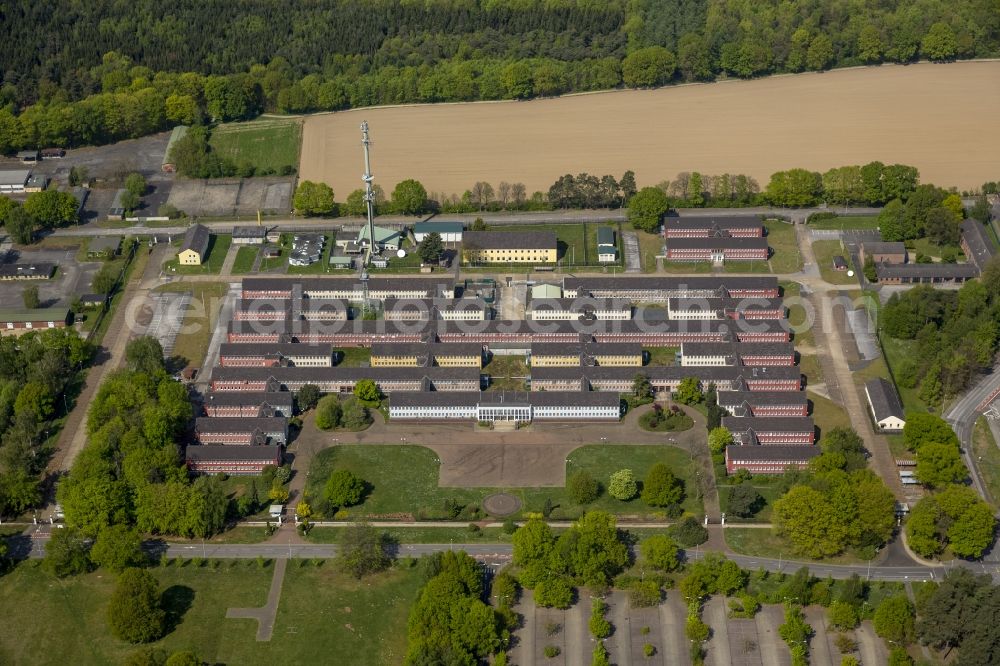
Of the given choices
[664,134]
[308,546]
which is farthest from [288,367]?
[664,134]

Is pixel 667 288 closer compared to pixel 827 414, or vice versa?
pixel 827 414

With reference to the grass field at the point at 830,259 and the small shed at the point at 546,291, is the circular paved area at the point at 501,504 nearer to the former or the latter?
the small shed at the point at 546,291

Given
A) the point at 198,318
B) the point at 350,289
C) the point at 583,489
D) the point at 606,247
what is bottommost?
the point at 583,489

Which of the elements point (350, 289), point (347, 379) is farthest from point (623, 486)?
point (350, 289)

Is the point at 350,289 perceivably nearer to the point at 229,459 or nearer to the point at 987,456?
the point at 229,459

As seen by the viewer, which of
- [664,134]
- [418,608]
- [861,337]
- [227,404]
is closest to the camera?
[418,608]

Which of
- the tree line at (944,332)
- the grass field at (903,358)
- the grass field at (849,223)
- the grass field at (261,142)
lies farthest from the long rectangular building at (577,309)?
the grass field at (261,142)

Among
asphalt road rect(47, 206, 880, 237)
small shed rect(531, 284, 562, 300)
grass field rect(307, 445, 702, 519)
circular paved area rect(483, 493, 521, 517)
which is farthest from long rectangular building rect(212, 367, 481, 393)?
asphalt road rect(47, 206, 880, 237)

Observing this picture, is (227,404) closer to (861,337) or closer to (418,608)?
(418,608)
